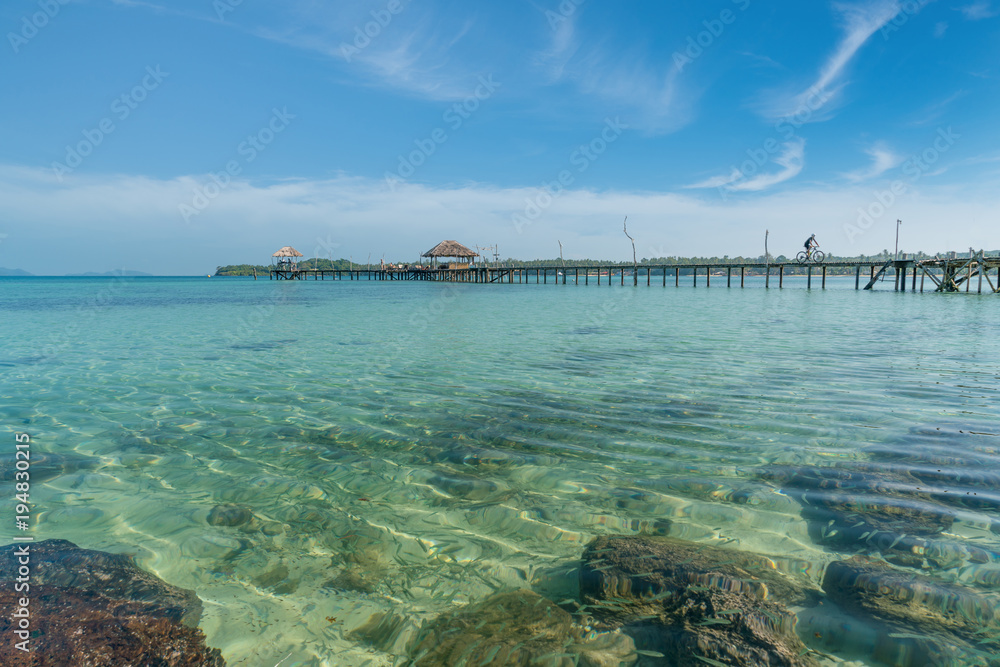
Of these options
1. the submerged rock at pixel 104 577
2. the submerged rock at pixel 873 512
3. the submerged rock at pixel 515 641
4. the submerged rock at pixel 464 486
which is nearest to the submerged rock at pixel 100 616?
the submerged rock at pixel 104 577

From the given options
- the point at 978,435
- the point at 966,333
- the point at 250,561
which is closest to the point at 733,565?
the point at 250,561

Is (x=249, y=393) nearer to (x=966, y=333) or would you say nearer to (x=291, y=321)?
(x=291, y=321)

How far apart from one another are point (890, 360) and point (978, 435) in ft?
17.3

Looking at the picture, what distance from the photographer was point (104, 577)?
2.96m

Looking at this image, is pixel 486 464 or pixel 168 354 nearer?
pixel 486 464

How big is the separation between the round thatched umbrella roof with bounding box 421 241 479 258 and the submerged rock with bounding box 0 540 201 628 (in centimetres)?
7197

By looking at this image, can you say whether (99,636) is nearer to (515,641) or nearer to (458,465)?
(515,641)

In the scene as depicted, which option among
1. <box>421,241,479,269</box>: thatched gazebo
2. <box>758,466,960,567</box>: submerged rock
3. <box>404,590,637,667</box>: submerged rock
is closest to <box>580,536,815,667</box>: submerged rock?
<box>404,590,637,667</box>: submerged rock

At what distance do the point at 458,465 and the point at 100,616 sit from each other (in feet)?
9.32

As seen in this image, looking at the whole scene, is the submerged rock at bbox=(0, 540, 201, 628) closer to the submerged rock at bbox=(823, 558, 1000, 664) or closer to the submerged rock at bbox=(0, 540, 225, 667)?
the submerged rock at bbox=(0, 540, 225, 667)

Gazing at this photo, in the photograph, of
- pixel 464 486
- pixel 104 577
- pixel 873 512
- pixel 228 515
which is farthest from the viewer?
pixel 464 486

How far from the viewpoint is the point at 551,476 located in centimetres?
454

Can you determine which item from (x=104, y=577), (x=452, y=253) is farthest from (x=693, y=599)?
(x=452, y=253)

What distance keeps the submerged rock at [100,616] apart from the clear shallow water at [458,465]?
14 cm
